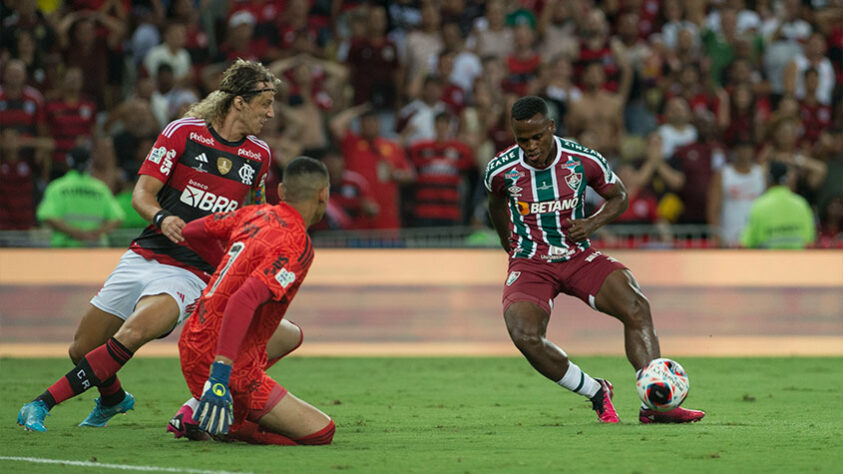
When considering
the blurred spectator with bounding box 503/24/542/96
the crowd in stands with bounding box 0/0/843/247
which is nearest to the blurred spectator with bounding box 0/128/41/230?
the crowd in stands with bounding box 0/0/843/247

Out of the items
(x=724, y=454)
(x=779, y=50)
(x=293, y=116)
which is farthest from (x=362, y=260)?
(x=779, y=50)

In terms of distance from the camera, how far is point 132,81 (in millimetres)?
16609

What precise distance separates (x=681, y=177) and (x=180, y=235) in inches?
388

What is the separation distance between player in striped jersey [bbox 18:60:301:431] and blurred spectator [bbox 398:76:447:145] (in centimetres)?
819

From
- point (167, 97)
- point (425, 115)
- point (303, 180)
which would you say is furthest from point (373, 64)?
point (303, 180)

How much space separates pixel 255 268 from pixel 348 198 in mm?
8586

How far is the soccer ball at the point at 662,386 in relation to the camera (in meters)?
7.11

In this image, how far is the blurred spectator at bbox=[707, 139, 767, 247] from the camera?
49.0 ft

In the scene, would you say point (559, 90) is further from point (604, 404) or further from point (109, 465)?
point (109, 465)

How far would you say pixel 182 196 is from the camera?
7.43m

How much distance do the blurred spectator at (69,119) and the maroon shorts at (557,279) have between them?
8.61 m

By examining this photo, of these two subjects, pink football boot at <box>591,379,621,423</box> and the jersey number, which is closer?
the jersey number

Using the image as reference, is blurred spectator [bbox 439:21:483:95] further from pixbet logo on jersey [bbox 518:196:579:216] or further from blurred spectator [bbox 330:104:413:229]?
pixbet logo on jersey [bbox 518:196:579:216]

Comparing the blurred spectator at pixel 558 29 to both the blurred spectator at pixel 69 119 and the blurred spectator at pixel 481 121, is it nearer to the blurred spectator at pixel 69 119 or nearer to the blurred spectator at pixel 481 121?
the blurred spectator at pixel 481 121
